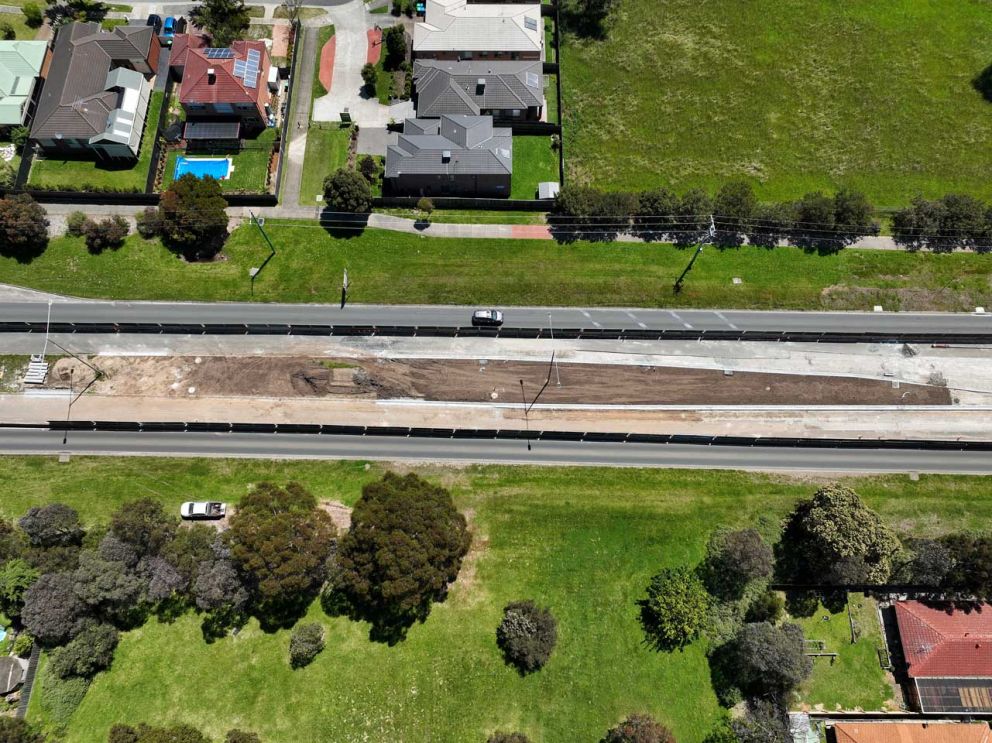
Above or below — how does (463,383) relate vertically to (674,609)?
above

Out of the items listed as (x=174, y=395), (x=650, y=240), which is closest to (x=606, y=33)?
(x=650, y=240)

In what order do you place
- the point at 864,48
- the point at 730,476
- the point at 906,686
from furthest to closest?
the point at 864,48 < the point at 730,476 < the point at 906,686

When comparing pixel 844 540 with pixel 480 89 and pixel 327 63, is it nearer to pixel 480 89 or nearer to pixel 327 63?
pixel 480 89

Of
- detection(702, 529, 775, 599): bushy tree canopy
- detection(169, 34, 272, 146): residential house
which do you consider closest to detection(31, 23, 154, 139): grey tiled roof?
detection(169, 34, 272, 146): residential house

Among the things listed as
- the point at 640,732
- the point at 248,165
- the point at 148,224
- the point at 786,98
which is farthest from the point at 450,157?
the point at 640,732

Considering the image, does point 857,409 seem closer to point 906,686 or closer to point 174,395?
point 906,686

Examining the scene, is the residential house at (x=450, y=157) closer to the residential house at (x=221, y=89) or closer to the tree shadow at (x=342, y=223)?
the tree shadow at (x=342, y=223)

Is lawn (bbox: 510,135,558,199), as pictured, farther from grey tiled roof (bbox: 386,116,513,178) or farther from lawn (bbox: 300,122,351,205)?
lawn (bbox: 300,122,351,205)
